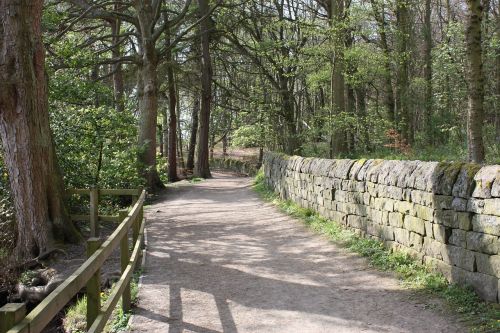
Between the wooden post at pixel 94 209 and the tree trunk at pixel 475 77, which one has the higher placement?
the tree trunk at pixel 475 77

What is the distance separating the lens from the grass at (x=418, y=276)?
16.4 ft

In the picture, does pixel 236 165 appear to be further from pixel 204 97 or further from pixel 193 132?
pixel 204 97

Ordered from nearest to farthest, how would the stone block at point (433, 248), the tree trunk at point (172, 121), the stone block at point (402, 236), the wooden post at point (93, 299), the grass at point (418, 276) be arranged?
the wooden post at point (93, 299)
the grass at point (418, 276)
the stone block at point (433, 248)
the stone block at point (402, 236)
the tree trunk at point (172, 121)

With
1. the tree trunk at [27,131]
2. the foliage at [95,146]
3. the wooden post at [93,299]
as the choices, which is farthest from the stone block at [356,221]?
the foliage at [95,146]

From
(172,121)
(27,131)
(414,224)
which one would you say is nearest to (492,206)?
(414,224)

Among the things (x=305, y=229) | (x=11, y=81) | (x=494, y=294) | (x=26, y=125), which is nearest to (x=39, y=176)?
(x=26, y=125)

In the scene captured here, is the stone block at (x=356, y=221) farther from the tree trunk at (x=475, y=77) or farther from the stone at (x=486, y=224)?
the stone at (x=486, y=224)

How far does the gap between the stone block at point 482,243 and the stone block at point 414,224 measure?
1.13 m

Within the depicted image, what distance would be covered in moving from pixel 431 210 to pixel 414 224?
62 cm

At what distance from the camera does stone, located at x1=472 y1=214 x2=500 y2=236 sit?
5082 mm

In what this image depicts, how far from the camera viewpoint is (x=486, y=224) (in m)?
5.24

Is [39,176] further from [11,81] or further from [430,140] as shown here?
[430,140]

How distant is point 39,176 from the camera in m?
8.73

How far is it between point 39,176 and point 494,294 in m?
7.34
